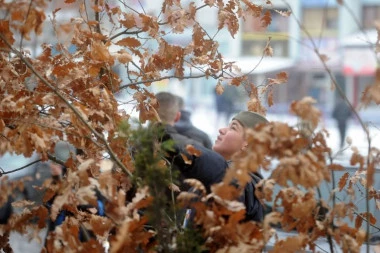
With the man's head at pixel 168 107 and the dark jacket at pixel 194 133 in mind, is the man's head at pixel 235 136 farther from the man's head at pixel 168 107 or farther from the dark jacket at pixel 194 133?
the dark jacket at pixel 194 133

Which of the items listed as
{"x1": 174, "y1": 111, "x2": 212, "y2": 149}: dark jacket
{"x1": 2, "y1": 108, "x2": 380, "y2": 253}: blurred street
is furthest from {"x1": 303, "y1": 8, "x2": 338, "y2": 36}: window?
{"x1": 174, "y1": 111, "x2": 212, "y2": 149}: dark jacket

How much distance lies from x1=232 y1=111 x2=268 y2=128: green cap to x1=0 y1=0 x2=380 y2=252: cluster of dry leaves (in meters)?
0.37

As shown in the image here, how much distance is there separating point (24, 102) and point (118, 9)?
123cm

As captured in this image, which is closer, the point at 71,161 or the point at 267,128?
the point at 267,128

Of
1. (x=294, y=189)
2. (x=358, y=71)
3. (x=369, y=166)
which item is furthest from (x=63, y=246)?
(x=358, y=71)

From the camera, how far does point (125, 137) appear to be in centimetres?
389

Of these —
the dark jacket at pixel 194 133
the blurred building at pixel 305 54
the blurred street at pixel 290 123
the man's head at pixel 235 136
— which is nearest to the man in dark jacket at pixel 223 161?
the man's head at pixel 235 136

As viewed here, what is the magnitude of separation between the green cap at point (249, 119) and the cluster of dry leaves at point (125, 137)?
373 millimetres

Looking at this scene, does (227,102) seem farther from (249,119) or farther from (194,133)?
(249,119)

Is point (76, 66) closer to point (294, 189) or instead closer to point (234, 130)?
point (234, 130)

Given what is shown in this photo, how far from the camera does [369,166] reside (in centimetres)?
351

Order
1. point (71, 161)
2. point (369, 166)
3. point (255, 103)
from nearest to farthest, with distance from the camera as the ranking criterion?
point (369, 166) → point (71, 161) → point (255, 103)

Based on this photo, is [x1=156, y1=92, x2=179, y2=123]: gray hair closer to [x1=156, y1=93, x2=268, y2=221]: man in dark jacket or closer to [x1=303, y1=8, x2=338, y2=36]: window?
[x1=156, y1=93, x2=268, y2=221]: man in dark jacket

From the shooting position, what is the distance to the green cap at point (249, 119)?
4926 mm
